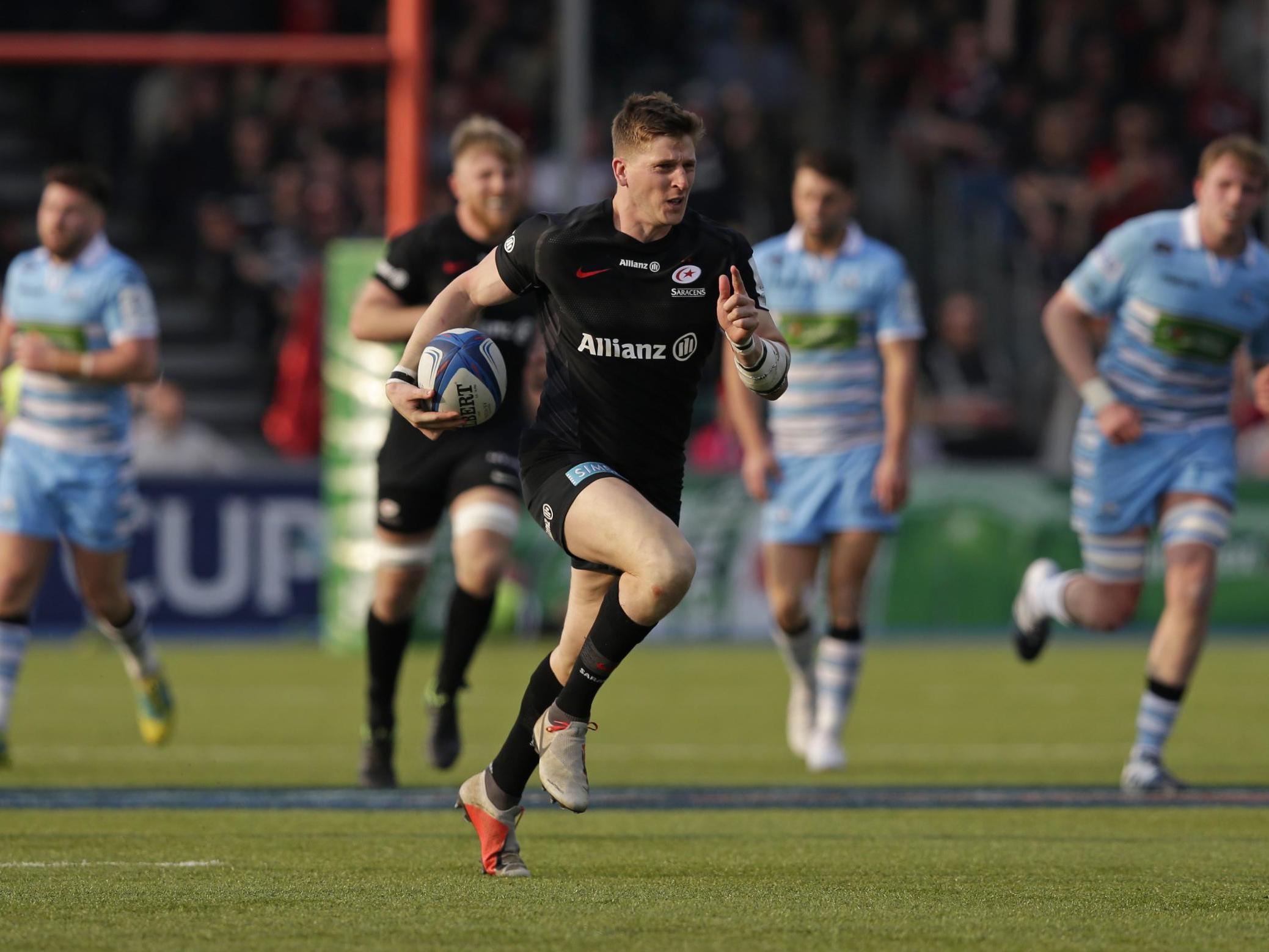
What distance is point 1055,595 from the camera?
30.5ft

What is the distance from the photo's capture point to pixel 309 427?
18.0m

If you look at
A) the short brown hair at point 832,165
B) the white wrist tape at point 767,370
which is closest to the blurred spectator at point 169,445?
the short brown hair at point 832,165

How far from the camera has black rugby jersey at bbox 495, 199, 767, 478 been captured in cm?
621

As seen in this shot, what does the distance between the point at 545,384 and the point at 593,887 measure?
1.52 meters

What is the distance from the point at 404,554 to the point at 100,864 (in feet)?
8.63

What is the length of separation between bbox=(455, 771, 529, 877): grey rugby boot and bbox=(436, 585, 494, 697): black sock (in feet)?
8.45

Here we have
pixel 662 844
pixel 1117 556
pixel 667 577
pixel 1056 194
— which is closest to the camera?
pixel 667 577

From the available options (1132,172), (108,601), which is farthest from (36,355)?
(1132,172)

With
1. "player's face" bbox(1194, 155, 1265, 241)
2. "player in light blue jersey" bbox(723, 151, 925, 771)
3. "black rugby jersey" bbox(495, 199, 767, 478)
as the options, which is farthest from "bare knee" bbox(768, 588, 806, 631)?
"black rugby jersey" bbox(495, 199, 767, 478)

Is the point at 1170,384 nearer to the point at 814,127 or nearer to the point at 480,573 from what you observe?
the point at 480,573

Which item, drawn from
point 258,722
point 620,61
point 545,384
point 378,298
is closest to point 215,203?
point 620,61

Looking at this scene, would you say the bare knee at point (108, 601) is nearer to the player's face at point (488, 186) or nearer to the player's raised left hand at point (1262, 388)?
the player's face at point (488, 186)

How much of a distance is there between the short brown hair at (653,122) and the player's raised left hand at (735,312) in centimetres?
51

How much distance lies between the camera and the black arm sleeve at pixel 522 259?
6227mm
